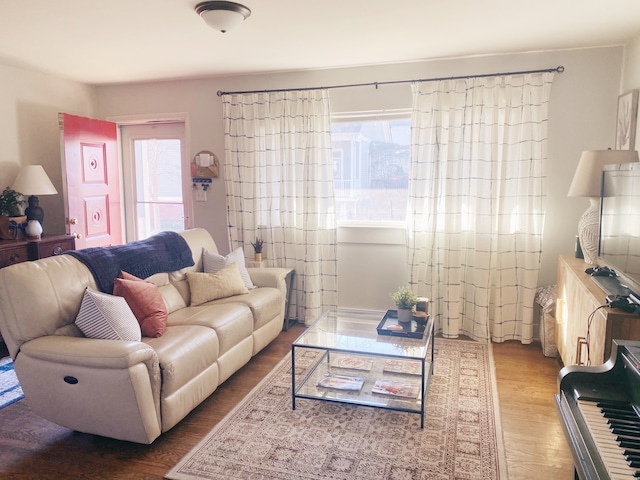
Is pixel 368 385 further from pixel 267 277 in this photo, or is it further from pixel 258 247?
pixel 258 247

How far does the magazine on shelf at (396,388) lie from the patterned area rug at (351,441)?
0.46ft

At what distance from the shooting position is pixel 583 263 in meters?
3.15

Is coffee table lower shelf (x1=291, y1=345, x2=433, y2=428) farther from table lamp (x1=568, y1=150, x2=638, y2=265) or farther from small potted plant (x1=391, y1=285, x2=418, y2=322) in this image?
table lamp (x1=568, y1=150, x2=638, y2=265)

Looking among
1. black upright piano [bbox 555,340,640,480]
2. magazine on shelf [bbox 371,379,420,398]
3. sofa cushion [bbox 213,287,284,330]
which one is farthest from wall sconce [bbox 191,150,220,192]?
black upright piano [bbox 555,340,640,480]

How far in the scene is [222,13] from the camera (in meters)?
2.63

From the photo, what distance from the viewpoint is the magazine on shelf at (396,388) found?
2.68m

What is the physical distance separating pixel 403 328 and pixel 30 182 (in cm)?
338

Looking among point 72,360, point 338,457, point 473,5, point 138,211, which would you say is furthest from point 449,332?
point 138,211

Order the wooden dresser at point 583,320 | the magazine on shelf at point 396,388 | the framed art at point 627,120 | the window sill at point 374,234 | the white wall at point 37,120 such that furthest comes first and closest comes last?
the window sill at point 374,234 < the white wall at point 37,120 < the framed art at point 627,120 < the magazine on shelf at point 396,388 < the wooden dresser at point 583,320

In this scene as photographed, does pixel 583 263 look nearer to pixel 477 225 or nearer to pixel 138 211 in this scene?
pixel 477 225

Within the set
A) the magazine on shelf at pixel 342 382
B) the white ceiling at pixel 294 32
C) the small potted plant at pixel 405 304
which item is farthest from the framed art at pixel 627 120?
the magazine on shelf at pixel 342 382

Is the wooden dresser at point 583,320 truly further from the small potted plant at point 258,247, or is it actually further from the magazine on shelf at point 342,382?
the small potted plant at point 258,247

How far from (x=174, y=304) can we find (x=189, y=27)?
191cm

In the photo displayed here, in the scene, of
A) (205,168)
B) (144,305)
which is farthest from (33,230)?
(144,305)
